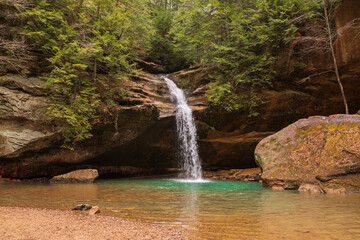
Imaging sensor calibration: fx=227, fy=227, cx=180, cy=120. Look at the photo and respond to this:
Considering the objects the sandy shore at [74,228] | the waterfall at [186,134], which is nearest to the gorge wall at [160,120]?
the waterfall at [186,134]

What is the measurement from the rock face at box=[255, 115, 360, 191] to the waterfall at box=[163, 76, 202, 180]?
5.58 meters

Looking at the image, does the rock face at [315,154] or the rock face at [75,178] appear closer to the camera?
Answer: the rock face at [315,154]

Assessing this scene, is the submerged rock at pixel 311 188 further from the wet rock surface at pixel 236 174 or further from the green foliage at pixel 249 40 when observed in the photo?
the green foliage at pixel 249 40

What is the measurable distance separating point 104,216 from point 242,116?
12.1 metres

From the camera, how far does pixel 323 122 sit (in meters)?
9.48

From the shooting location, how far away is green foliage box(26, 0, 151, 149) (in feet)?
37.7

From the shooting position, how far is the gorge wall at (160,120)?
11.5m

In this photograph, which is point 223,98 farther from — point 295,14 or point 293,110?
point 295,14

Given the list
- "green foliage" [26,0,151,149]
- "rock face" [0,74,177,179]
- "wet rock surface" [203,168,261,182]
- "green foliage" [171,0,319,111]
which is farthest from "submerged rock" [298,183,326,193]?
"green foliage" [26,0,151,149]

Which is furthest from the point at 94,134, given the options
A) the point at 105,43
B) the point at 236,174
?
the point at 236,174

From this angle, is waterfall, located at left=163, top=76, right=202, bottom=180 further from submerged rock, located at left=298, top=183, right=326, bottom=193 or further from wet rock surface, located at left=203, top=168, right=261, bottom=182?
submerged rock, located at left=298, top=183, right=326, bottom=193

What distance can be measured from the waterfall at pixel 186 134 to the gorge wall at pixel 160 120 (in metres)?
0.48

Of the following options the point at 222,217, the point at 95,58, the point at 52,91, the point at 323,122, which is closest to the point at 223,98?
the point at 323,122

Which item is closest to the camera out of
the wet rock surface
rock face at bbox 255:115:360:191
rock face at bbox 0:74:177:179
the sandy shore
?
the sandy shore
